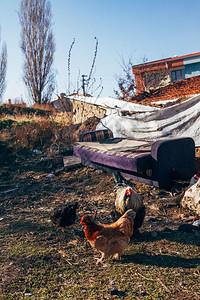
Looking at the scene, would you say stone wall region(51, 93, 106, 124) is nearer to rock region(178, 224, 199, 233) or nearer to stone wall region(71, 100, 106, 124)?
stone wall region(71, 100, 106, 124)

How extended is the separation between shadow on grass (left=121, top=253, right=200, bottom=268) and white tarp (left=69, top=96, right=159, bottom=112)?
6327 millimetres

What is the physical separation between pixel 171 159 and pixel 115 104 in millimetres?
5667

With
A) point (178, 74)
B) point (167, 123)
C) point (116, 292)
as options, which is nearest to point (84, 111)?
point (167, 123)

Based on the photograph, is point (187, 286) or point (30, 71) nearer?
point (187, 286)

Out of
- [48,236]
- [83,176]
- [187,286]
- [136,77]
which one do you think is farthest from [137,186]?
[136,77]

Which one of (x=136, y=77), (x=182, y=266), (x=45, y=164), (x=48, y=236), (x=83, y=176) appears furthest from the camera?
(x=136, y=77)

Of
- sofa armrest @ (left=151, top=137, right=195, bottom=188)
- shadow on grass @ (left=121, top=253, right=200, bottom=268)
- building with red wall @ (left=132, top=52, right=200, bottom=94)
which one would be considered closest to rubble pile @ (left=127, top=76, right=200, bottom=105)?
sofa armrest @ (left=151, top=137, right=195, bottom=188)

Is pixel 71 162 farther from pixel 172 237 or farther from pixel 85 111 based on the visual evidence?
pixel 85 111

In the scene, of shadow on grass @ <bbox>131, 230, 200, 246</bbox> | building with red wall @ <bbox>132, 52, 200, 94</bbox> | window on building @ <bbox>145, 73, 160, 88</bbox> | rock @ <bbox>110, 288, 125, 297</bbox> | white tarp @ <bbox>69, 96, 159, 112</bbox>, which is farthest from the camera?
building with red wall @ <bbox>132, 52, 200, 94</bbox>

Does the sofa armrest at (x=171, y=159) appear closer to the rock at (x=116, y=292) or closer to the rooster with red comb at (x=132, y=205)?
the rooster with red comb at (x=132, y=205)

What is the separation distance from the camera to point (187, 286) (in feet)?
7.78

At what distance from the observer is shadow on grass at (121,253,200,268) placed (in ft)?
8.99

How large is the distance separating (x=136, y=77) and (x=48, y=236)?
62.4 ft

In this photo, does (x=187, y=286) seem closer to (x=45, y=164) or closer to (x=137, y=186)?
(x=137, y=186)
